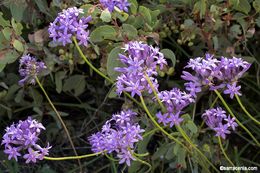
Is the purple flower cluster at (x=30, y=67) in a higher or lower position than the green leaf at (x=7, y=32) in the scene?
lower

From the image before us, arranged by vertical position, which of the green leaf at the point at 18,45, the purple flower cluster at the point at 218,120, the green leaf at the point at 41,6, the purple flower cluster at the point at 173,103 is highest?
the green leaf at the point at 41,6

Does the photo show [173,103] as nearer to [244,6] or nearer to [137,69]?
[137,69]

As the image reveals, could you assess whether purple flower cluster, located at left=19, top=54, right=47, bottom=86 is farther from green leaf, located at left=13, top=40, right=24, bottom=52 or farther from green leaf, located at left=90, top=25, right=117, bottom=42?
green leaf, located at left=90, top=25, right=117, bottom=42

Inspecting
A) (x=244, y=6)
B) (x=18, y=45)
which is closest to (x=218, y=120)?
(x=244, y=6)

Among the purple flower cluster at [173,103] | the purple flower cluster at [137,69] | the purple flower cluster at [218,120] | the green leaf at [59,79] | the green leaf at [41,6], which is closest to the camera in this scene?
the purple flower cluster at [137,69]

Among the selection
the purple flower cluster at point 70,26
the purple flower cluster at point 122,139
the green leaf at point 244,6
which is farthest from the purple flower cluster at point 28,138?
the green leaf at point 244,6

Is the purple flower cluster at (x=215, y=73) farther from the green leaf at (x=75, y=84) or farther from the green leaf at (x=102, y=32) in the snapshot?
the green leaf at (x=75, y=84)

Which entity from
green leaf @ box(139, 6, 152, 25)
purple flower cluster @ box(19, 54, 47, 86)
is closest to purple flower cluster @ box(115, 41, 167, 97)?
green leaf @ box(139, 6, 152, 25)
